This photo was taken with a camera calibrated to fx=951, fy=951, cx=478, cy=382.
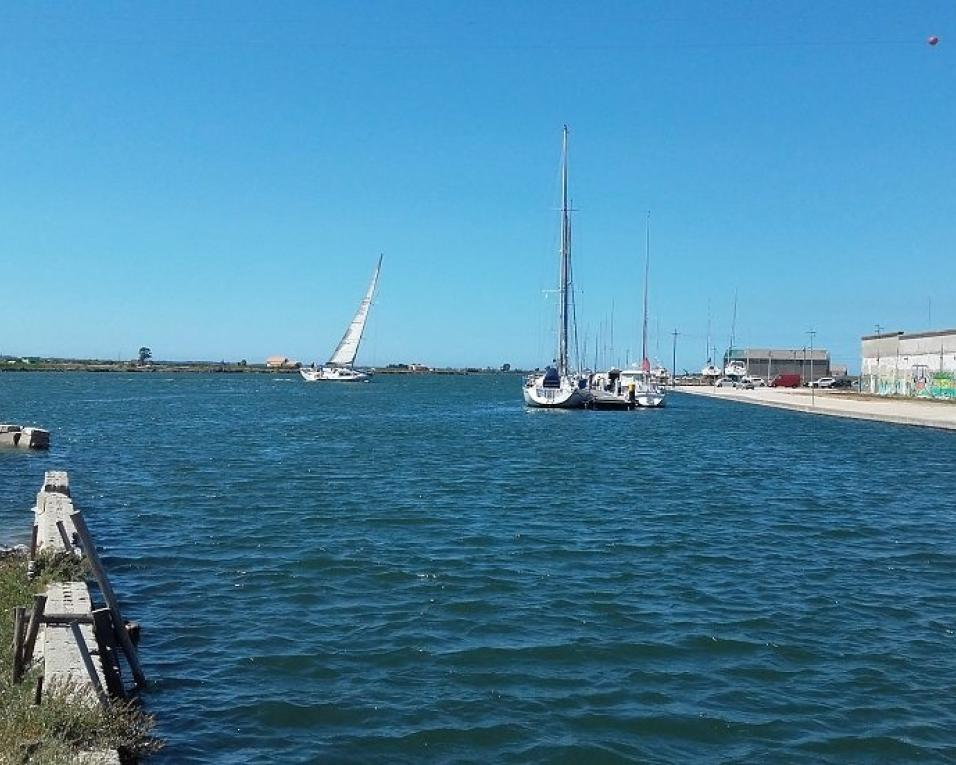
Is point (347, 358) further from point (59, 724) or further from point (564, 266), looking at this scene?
point (59, 724)

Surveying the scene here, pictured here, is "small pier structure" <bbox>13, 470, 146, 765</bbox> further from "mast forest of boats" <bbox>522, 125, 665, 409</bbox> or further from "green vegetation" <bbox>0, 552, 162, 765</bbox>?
"mast forest of boats" <bbox>522, 125, 665, 409</bbox>

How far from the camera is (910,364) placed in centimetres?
8462

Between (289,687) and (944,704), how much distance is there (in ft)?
23.4

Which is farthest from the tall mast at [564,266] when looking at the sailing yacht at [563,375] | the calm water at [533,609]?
the calm water at [533,609]

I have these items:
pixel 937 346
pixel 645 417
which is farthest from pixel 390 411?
pixel 937 346

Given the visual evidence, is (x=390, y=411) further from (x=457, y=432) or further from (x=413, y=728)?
(x=413, y=728)

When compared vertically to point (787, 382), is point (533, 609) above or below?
below

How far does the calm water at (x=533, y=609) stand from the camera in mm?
9484

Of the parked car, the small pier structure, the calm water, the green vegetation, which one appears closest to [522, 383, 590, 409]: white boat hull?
the calm water

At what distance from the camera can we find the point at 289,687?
1059 centimetres

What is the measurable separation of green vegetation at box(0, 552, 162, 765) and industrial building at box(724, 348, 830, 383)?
623 feet

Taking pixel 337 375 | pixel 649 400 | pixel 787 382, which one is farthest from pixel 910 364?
pixel 337 375

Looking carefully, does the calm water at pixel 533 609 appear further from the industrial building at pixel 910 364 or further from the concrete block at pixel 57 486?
the industrial building at pixel 910 364

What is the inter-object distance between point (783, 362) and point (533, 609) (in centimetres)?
19105
